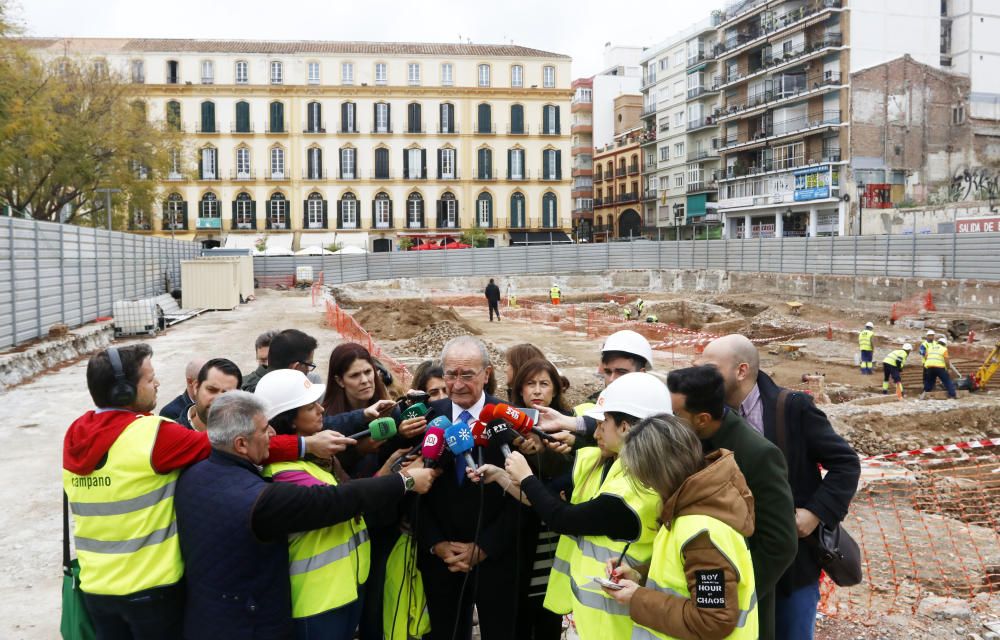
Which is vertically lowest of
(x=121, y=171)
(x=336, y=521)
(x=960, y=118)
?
(x=336, y=521)

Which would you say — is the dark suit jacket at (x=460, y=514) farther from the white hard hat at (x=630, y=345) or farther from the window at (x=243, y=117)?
the window at (x=243, y=117)

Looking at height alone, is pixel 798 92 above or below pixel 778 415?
above

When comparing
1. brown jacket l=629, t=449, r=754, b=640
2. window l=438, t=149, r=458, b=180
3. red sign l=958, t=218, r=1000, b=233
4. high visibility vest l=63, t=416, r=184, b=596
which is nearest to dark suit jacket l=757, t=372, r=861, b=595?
brown jacket l=629, t=449, r=754, b=640

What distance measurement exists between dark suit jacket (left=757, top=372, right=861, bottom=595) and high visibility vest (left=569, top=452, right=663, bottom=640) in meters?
1.03

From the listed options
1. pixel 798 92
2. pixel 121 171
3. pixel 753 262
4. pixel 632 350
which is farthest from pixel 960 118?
pixel 632 350

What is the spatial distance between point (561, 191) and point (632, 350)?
61953mm

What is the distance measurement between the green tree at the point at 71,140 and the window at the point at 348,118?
2409 centimetres

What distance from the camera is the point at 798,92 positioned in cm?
5378

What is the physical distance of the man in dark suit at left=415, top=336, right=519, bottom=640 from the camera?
3.67m

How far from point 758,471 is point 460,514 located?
1.43m

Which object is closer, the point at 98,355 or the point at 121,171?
the point at 98,355

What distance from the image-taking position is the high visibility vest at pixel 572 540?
129 inches

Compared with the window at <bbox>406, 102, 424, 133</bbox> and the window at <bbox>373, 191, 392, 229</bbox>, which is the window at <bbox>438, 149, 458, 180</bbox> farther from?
the window at <bbox>373, 191, 392, 229</bbox>

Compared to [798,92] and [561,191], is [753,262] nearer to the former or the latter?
[798,92]
